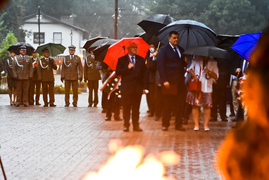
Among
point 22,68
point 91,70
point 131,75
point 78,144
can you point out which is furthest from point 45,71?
point 78,144

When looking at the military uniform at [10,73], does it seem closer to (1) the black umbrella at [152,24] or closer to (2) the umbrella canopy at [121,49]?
(1) the black umbrella at [152,24]

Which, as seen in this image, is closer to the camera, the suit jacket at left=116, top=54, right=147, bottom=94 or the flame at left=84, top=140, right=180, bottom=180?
the flame at left=84, top=140, right=180, bottom=180

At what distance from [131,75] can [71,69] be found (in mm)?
8479

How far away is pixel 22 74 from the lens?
19.3 meters

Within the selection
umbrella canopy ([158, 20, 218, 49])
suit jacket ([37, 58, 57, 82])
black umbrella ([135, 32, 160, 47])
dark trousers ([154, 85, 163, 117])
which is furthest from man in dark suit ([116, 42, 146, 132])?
suit jacket ([37, 58, 57, 82])

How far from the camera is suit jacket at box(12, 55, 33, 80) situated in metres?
19.3

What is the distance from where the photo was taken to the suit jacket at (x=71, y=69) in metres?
19.8

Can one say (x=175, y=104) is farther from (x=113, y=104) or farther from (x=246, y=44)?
(x=113, y=104)

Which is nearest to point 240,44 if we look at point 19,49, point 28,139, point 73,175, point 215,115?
point 215,115

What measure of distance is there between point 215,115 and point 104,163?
23.4 feet

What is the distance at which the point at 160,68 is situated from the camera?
1171 cm

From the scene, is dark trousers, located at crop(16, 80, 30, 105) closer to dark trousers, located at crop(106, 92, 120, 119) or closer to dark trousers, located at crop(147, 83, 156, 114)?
dark trousers, located at crop(147, 83, 156, 114)

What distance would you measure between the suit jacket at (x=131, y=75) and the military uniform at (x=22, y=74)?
8.32m

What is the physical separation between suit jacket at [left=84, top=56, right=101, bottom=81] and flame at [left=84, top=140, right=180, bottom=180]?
1008 centimetres
